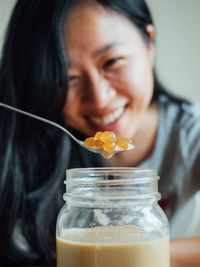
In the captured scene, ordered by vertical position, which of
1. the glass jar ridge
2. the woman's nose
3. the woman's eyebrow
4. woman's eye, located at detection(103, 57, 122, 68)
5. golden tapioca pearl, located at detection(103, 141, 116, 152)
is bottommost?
the glass jar ridge

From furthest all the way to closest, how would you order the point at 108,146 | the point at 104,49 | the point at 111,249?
the point at 104,49 → the point at 108,146 → the point at 111,249

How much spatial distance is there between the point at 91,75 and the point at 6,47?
0.26 meters

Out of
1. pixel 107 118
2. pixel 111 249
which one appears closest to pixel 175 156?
pixel 107 118

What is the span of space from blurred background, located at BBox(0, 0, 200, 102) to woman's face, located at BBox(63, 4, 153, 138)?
51mm

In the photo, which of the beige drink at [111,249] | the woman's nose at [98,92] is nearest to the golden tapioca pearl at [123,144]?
the beige drink at [111,249]

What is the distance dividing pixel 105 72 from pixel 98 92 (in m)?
0.06

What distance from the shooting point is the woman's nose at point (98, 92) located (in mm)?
1156

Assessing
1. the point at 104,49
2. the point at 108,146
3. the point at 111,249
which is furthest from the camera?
the point at 104,49

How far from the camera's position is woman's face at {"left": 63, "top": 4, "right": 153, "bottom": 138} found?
1130 millimetres

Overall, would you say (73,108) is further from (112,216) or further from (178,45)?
(112,216)

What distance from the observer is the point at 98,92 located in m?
1.17

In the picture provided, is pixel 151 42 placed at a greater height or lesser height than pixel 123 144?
greater

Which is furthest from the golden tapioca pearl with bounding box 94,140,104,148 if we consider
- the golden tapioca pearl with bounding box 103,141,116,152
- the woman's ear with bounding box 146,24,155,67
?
the woman's ear with bounding box 146,24,155,67

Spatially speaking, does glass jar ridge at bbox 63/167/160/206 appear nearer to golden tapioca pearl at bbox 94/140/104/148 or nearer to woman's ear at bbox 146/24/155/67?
golden tapioca pearl at bbox 94/140/104/148
